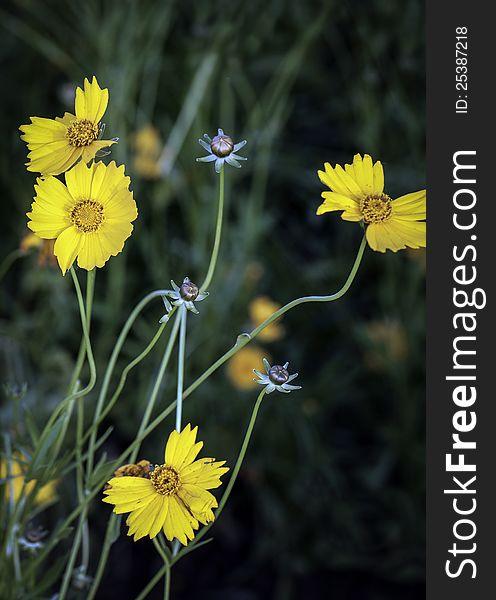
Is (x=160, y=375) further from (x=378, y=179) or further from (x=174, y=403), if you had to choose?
(x=378, y=179)

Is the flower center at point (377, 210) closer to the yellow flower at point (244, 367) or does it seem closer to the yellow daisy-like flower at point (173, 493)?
the yellow daisy-like flower at point (173, 493)

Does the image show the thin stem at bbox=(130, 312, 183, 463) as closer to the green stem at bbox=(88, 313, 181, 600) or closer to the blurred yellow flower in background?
the green stem at bbox=(88, 313, 181, 600)

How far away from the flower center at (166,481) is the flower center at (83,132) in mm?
169

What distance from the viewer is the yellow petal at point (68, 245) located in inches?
16.7

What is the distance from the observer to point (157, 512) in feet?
1.36

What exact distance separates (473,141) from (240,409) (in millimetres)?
552

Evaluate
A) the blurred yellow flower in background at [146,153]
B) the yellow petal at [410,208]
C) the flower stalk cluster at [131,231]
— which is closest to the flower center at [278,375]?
the flower stalk cluster at [131,231]

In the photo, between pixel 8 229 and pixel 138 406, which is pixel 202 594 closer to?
pixel 138 406

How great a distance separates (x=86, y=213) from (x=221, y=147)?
8 centimetres

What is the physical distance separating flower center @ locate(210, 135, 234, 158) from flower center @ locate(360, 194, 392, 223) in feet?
0.25

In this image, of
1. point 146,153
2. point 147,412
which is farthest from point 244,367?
point 147,412

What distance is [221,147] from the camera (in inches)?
17.1

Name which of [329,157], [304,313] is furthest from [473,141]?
[329,157]

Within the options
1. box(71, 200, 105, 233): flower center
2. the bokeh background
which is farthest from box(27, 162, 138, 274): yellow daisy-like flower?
the bokeh background
